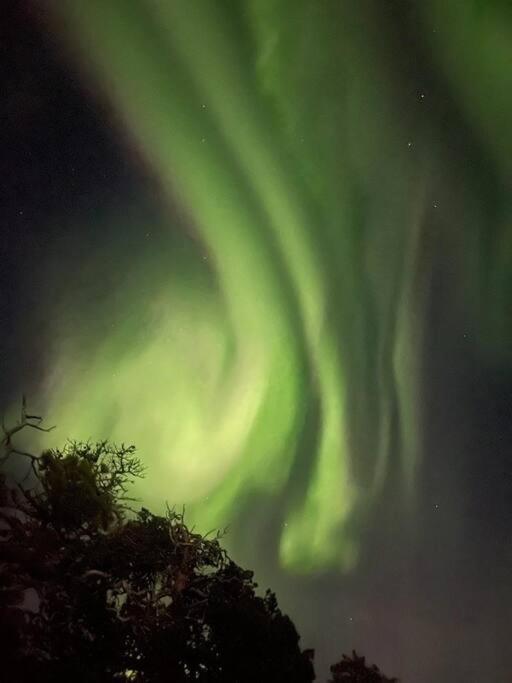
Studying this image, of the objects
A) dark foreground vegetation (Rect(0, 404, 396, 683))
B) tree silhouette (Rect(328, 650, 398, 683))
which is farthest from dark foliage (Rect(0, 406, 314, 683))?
tree silhouette (Rect(328, 650, 398, 683))

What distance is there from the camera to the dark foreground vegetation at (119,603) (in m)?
15.2

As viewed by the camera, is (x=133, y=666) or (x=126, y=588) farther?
(x=126, y=588)

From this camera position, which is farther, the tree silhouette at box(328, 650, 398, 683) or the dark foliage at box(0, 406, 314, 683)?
the tree silhouette at box(328, 650, 398, 683)

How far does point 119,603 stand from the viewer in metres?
17.0

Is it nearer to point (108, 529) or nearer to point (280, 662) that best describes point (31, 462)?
point (108, 529)

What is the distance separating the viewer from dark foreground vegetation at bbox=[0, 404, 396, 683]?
15188 mm

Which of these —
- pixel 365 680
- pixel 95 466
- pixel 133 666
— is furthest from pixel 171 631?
pixel 365 680

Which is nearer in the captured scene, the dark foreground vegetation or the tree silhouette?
the dark foreground vegetation

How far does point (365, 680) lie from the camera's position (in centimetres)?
2978

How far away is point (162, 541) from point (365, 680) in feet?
60.6

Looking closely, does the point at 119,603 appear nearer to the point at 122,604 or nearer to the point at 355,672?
the point at 122,604

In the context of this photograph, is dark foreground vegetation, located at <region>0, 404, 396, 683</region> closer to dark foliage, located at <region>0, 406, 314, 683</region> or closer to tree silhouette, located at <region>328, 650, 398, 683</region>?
dark foliage, located at <region>0, 406, 314, 683</region>

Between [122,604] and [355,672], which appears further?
[355,672]

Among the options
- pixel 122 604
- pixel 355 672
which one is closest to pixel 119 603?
pixel 122 604
